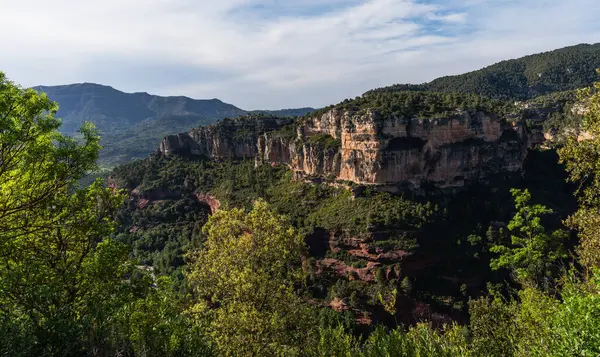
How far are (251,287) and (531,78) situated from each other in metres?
199

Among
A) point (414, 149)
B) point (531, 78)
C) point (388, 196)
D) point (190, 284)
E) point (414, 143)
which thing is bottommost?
point (388, 196)

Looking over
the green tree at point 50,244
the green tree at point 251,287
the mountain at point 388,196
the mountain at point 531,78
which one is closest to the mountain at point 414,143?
the mountain at point 388,196

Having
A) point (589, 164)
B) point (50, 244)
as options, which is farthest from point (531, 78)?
point (50, 244)

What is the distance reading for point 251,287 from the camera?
58.4ft

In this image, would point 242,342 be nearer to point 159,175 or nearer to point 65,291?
point 65,291

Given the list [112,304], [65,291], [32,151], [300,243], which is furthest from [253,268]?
[32,151]

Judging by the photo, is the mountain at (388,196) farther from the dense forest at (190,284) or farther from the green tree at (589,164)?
the green tree at (589,164)

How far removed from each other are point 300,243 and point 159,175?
97572mm

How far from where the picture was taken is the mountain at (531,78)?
154 m

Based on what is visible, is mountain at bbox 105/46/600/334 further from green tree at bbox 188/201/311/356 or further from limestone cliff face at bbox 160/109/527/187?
green tree at bbox 188/201/311/356

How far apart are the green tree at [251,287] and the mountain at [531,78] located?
13818 centimetres

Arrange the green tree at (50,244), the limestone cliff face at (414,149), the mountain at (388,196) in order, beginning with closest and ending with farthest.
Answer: the green tree at (50,244) < the mountain at (388,196) < the limestone cliff face at (414,149)

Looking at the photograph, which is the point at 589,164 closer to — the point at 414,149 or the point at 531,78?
the point at 414,149

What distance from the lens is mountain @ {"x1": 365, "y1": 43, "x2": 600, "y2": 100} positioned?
6063 inches
